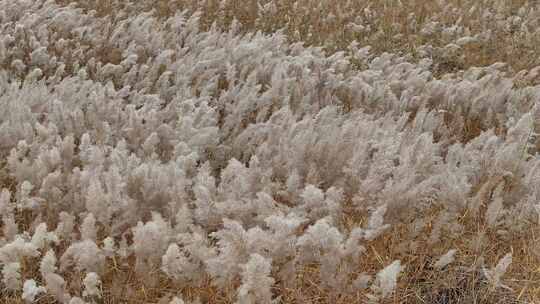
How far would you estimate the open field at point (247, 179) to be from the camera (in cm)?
303

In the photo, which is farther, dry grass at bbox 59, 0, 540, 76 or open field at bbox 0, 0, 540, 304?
dry grass at bbox 59, 0, 540, 76

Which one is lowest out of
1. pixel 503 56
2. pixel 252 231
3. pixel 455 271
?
pixel 503 56

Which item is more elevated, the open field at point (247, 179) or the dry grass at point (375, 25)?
the open field at point (247, 179)

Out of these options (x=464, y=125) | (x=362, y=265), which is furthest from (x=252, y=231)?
(x=464, y=125)

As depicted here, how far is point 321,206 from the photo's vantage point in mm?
3549

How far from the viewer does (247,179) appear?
368 centimetres

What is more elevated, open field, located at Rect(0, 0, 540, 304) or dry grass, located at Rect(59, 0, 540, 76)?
open field, located at Rect(0, 0, 540, 304)

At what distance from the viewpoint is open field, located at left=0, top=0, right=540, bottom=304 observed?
3029mm

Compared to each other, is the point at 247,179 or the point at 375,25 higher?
the point at 247,179

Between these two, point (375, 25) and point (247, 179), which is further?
point (375, 25)

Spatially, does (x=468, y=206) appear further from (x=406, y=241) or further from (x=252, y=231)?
(x=252, y=231)

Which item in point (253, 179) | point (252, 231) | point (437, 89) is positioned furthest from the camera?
point (437, 89)

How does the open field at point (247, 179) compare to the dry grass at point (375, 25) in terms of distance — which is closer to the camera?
the open field at point (247, 179)

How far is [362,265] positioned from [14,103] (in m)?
2.51
